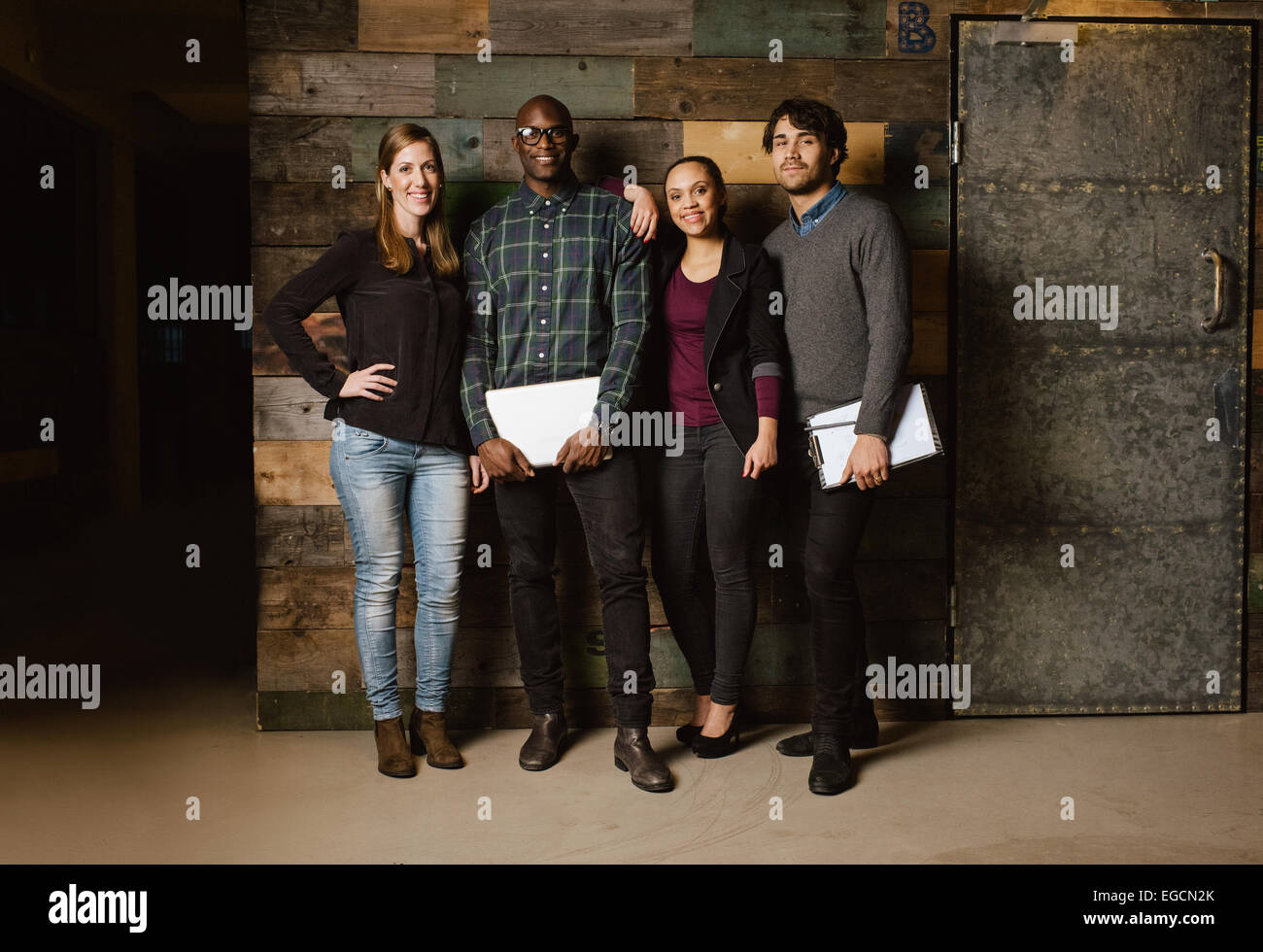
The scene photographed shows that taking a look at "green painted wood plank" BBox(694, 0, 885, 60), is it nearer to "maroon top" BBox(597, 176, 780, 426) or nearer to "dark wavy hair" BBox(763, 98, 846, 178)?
"dark wavy hair" BBox(763, 98, 846, 178)

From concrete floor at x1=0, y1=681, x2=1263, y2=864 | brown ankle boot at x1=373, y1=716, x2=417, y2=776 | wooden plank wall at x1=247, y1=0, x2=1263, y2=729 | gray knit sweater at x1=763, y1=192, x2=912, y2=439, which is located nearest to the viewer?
concrete floor at x1=0, y1=681, x2=1263, y2=864

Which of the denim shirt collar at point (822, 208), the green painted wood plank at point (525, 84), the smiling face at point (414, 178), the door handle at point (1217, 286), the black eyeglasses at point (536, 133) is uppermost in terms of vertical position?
the green painted wood plank at point (525, 84)

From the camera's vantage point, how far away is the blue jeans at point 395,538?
257 centimetres

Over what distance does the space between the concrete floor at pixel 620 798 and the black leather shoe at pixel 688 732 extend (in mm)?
45

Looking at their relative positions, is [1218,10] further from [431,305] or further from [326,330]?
[326,330]

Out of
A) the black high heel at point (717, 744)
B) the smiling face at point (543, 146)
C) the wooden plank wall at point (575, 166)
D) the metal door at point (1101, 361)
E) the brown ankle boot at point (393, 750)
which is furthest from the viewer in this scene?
the metal door at point (1101, 361)

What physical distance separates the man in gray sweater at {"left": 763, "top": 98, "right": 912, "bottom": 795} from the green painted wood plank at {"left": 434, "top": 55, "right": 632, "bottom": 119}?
0.62 meters

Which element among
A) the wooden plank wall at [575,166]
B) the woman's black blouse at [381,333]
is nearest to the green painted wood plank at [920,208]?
the wooden plank wall at [575,166]

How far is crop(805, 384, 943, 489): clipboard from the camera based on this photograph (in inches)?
95.7

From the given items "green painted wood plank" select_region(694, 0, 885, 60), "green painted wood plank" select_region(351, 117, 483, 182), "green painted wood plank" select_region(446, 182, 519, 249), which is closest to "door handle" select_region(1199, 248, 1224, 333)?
"green painted wood plank" select_region(694, 0, 885, 60)

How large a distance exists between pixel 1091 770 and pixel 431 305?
2143 millimetres

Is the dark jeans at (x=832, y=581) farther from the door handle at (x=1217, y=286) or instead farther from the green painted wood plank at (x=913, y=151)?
the door handle at (x=1217, y=286)

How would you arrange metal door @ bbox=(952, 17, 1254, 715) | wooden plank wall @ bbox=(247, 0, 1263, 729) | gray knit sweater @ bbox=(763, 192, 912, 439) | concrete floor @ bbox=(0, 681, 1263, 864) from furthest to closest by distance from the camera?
metal door @ bbox=(952, 17, 1254, 715) → wooden plank wall @ bbox=(247, 0, 1263, 729) → gray knit sweater @ bbox=(763, 192, 912, 439) → concrete floor @ bbox=(0, 681, 1263, 864)

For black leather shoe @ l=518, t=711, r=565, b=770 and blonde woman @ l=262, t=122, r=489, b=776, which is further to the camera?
black leather shoe @ l=518, t=711, r=565, b=770
